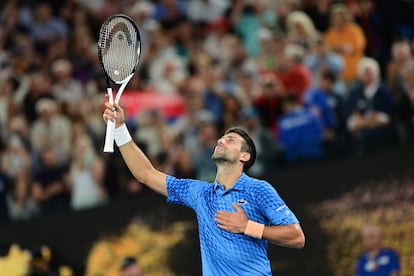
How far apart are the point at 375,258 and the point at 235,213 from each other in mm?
4844

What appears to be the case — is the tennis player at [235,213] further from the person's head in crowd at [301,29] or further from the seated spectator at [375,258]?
the person's head in crowd at [301,29]

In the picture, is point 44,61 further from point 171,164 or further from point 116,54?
point 116,54

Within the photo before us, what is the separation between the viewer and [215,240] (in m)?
8.13

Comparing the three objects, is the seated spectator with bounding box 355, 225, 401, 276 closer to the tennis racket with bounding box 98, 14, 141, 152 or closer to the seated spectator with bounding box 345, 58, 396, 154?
the seated spectator with bounding box 345, 58, 396, 154

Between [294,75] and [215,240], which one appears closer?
[215,240]

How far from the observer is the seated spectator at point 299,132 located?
504 inches

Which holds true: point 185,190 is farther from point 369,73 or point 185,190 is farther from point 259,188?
point 369,73

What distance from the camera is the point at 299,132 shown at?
42.2ft

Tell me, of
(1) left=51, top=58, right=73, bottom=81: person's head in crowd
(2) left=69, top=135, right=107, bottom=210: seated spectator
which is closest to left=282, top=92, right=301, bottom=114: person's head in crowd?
(2) left=69, top=135, right=107, bottom=210: seated spectator

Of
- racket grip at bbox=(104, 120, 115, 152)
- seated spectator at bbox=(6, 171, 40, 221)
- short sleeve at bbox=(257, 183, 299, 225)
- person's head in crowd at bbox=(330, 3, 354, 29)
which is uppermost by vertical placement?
person's head in crowd at bbox=(330, 3, 354, 29)

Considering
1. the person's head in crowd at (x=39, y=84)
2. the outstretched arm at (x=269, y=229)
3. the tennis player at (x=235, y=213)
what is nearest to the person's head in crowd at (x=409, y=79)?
the tennis player at (x=235, y=213)

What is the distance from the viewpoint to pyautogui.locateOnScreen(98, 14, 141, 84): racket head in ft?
28.3

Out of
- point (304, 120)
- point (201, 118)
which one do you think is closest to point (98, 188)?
point (201, 118)

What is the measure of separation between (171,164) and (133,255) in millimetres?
1223
